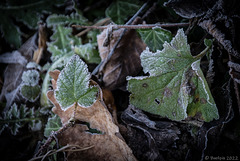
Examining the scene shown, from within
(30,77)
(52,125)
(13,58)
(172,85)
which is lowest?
(52,125)

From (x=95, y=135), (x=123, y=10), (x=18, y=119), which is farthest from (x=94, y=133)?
(x=123, y=10)

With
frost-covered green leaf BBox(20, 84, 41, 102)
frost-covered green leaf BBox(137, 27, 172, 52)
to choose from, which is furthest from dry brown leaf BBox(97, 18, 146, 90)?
frost-covered green leaf BBox(20, 84, 41, 102)

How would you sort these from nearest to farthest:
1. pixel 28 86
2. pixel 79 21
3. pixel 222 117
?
pixel 222 117 < pixel 28 86 < pixel 79 21

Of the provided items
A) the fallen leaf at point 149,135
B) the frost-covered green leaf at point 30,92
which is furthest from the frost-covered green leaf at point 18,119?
the fallen leaf at point 149,135

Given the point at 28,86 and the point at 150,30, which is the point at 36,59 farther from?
the point at 150,30

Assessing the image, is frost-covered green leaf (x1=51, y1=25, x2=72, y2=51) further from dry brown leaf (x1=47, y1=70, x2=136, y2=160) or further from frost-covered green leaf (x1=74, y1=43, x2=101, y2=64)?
dry brown leaf (x1=47, y1=70, x2=136, y2=160)

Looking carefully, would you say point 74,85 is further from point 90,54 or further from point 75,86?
point 90,54

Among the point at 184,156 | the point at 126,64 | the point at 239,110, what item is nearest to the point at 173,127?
the point at 184,156
